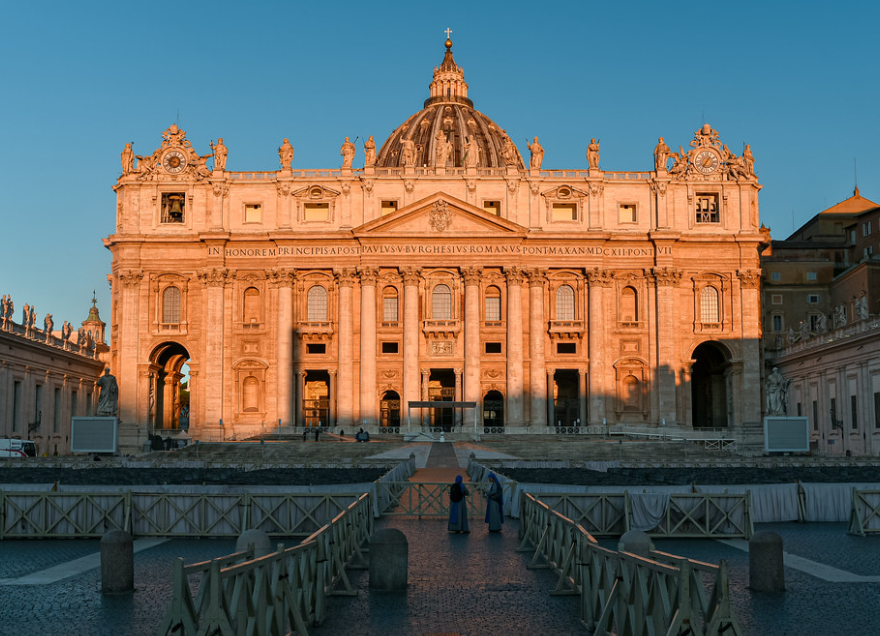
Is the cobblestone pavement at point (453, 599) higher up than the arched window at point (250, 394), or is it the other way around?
the arched window at point (250, 394)

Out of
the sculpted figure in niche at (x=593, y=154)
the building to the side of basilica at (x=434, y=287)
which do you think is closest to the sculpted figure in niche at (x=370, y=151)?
the building to the side of basilica at (x=434, y=287)

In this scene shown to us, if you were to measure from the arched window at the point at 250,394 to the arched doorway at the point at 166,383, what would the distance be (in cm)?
456

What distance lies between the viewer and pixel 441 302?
75.3m

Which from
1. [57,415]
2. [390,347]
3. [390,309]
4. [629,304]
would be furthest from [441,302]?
[57,415]

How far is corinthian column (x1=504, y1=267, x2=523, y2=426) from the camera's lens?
239ft

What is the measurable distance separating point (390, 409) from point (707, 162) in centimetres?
3081

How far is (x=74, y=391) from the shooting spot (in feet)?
260

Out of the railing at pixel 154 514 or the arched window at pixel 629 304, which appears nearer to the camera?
the railing at pixel 154 514

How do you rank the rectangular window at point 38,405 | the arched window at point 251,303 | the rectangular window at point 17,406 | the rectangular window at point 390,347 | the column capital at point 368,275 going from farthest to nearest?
the arched window at point 251,303, the rectangular window at point 390,347, the column capital at point 368,275, the rectangular window at point 38,405, the rectangular window at point 17,406

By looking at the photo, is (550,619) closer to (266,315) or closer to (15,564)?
(15,564)

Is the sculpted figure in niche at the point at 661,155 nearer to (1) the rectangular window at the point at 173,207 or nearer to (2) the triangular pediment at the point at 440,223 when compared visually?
(2) the triangular pediment at the point at 440,223

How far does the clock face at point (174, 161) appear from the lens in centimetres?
7731

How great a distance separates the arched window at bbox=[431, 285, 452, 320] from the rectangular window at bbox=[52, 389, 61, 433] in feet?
93.3

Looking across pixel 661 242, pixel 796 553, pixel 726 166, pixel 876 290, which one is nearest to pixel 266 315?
pixel 661 242
